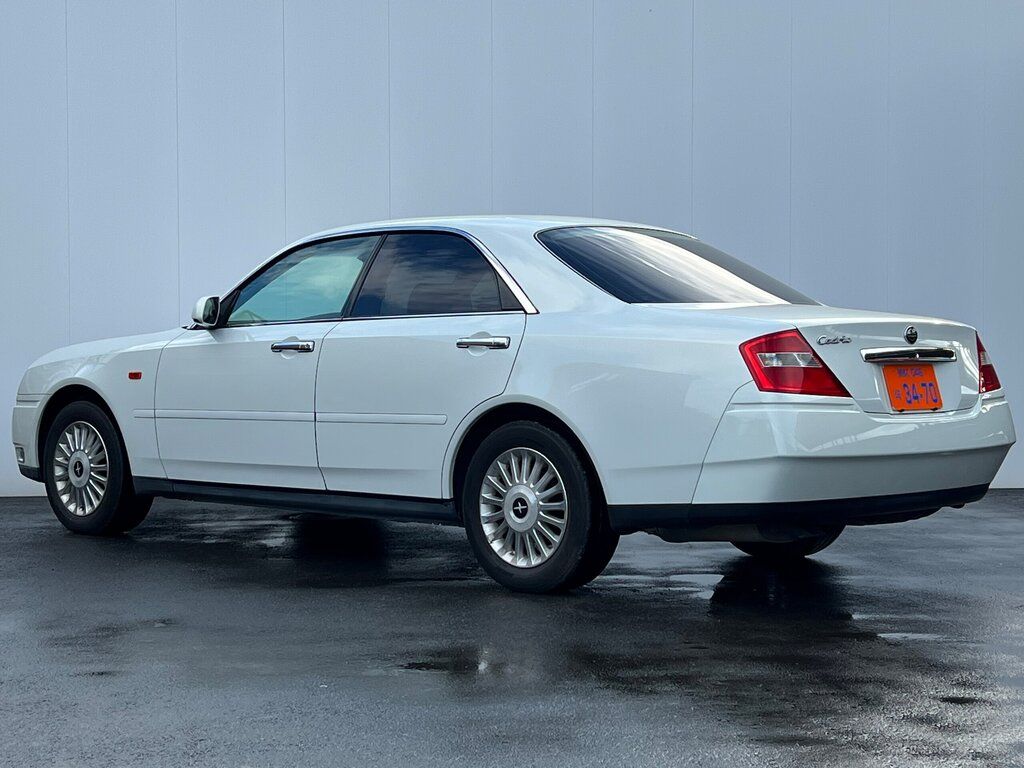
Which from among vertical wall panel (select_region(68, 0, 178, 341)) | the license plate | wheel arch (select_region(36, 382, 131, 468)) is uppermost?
vertical wall panel (select_region(68, 0, 178, 341))

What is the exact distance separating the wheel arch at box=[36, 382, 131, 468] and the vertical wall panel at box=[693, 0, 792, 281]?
495 centimetres

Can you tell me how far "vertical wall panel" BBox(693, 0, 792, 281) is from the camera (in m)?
11.0

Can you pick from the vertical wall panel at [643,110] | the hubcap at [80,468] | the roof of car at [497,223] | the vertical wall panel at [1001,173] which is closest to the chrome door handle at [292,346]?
the roof of car at [497,223]

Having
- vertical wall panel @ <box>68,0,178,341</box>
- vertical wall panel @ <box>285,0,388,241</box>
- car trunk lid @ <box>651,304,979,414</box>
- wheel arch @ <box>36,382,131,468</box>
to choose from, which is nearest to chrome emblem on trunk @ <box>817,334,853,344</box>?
car trunk lid @ <box>651,304,979,414</box>

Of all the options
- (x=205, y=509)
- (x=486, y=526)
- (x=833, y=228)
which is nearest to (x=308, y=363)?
(x=486, y=526)

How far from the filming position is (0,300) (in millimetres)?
10578

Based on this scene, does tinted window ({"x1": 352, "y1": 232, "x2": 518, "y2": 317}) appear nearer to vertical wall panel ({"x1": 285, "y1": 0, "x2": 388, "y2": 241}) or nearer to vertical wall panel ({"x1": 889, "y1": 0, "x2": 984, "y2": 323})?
vertical wall panel ({"x1": 285, "y1": 0, "x2": 388, "y2": 241})

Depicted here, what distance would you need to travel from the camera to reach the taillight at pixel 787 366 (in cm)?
522

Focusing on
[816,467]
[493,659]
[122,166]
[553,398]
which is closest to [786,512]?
[816,467]

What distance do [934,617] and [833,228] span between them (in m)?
5.83

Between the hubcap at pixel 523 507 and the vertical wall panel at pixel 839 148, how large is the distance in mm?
5575

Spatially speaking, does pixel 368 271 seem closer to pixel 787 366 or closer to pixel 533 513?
pixel 533 513

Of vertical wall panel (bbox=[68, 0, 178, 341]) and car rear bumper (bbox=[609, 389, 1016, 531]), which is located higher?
vertical wall panel (bbox=[68, 0, 178, 341])

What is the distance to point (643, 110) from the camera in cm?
1093
